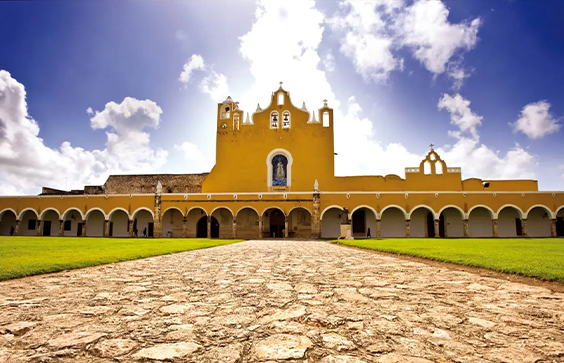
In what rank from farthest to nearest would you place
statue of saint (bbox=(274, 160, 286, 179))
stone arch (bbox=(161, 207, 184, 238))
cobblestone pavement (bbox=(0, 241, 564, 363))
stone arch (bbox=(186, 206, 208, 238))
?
statue of saint (bbox=(274, 160, 286, 179)) < stone arch (bbox=(186, 206, 208, 238)) < stone arch (bbox=(161, 207, 184, 238)) < cobblestone pavement (bbox=(0, 241, 564, 363))

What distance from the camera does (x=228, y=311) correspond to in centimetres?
286

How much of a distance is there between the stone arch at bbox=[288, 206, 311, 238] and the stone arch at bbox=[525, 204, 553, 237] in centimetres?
1648

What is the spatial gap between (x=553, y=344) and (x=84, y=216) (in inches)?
1224

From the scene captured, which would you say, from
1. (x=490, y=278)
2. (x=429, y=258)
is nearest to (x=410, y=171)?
(x=429, y=258)

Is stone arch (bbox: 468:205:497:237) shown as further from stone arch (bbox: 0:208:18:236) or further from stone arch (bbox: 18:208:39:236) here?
stone arch (bbox: 0:208:18:236)

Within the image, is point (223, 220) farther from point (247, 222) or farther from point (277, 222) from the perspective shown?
point (277, 222)

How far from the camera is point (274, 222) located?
27.0m

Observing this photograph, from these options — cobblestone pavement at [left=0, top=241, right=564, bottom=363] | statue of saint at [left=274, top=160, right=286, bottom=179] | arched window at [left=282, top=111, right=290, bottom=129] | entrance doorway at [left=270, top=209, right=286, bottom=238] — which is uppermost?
arched window at [left=282, top=111, right=290, bottom=129]

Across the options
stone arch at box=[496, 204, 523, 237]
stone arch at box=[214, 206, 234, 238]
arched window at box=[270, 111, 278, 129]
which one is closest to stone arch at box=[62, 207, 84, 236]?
stone arch at box=[214, 206, 234, 238]

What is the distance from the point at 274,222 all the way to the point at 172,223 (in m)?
8.34

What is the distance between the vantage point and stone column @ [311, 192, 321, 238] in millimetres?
24406

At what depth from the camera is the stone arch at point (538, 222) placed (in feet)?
83.8

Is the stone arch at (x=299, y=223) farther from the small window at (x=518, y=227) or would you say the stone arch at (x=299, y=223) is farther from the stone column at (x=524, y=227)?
the small window at (x=518, y=227)

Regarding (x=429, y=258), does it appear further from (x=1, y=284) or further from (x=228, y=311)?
(x=1, y=284)
